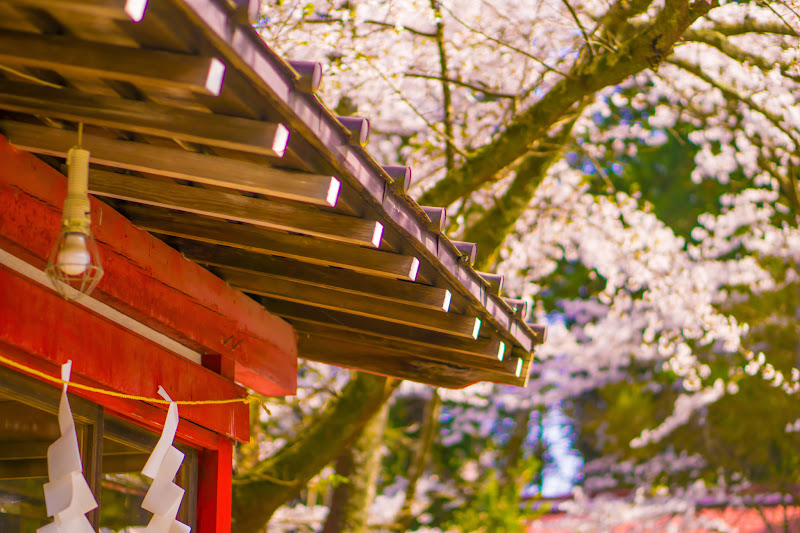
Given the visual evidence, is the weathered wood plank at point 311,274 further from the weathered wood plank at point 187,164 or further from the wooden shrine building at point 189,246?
the weathered wood plank at point 187,164

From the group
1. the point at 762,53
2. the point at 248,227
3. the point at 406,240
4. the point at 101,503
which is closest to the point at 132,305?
the point at 248,227

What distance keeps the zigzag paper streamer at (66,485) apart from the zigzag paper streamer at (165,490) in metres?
0.28

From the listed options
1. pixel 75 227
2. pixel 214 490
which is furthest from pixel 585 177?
pixel 75 227

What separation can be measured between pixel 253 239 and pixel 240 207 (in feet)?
1.26

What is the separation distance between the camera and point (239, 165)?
2.05 meters

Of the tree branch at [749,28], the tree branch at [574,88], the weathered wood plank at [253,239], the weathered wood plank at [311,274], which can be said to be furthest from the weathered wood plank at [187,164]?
the tree branch at [749,28]

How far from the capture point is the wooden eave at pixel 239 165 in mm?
1614

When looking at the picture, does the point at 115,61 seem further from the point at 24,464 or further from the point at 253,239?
the point at 24,464

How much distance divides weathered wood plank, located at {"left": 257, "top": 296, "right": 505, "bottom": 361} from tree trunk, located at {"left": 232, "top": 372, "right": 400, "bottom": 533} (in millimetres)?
1683

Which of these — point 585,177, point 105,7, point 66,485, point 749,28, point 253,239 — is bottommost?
point 66,485

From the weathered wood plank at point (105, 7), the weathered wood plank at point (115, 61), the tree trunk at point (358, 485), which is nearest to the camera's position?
the weathered wood plank at point (105, 7)

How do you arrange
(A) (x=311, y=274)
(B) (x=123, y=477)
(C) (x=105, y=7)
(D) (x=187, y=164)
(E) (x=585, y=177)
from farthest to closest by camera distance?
(E) (x=585, y=177) → (A) (x=311, y=274) → (B) (x=123, y=477) → (D) (x=187, y=164) → (C) (x=105, y=7)

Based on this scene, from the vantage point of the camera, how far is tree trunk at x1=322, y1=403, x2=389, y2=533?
6.97m

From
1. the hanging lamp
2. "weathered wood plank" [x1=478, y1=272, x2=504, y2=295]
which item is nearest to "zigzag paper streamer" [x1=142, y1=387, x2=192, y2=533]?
the hanging lamp
